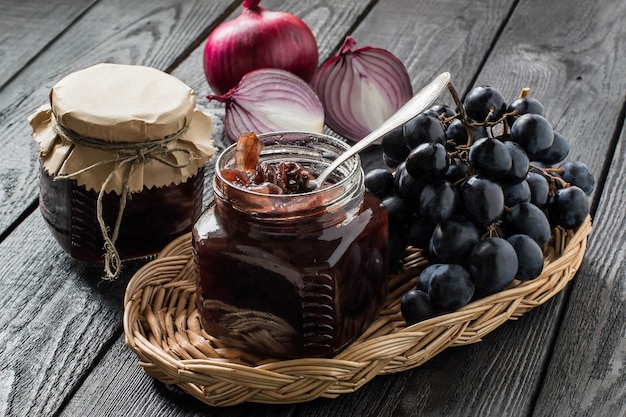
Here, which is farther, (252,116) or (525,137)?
(252,116)

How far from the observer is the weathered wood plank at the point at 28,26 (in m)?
1.40

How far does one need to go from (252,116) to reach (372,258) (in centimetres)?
43

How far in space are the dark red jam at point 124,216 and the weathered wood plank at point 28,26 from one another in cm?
49

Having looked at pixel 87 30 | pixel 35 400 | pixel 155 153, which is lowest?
pixel 87 30

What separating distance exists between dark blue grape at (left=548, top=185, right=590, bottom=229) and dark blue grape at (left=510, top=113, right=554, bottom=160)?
0.18ft

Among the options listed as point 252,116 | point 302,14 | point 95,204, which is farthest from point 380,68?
point 95,204

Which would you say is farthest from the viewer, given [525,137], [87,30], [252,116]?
[87,30]

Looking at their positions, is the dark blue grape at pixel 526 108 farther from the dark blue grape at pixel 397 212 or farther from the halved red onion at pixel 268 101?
the halved red onion at pixel 268 101

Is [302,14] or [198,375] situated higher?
[198,375]

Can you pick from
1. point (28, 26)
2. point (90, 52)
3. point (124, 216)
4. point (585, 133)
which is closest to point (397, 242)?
point (124, 216)

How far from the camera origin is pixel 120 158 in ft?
2.85

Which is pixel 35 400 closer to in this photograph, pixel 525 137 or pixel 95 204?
pixel 95 204

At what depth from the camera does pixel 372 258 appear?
796 millimetres

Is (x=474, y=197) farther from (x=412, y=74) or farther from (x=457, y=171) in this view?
(x=412, y=74)
